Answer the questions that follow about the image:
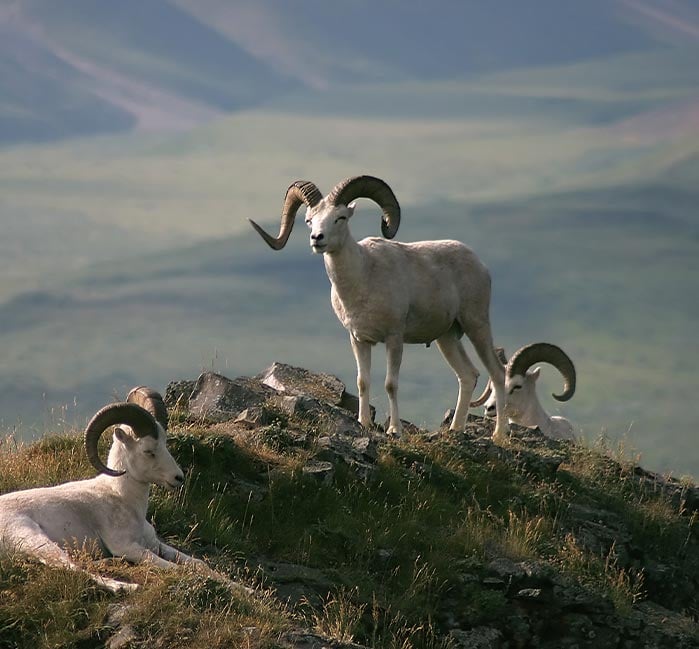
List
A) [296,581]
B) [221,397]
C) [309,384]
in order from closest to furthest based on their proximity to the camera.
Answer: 1. [296,581]
2. [221,397]
3. [309,384]

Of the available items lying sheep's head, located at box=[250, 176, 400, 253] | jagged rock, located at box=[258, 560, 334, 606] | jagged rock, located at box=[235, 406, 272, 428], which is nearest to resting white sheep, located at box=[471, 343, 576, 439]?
lying sheep's head, located at box=[250, 176, 400, 253]

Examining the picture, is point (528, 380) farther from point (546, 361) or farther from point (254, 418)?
point (254, 418)

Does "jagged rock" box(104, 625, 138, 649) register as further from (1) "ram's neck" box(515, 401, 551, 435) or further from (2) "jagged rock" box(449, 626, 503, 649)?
(1) "ram's neck" box(515, 401, 551, 435)

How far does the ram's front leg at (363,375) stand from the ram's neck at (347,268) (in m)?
0.82

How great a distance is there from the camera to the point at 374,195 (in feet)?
65.8

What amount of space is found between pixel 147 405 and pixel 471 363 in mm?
8740

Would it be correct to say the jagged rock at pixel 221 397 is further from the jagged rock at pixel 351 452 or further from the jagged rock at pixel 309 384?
the jagged rock at pixel 309 384

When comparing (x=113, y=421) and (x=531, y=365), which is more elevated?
(x=531, y=365)

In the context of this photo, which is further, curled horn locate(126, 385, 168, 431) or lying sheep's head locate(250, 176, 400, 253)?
lying sheep's head locate(250, 176, 400, 253)

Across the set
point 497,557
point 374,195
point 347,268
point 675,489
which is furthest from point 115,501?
point 675,489

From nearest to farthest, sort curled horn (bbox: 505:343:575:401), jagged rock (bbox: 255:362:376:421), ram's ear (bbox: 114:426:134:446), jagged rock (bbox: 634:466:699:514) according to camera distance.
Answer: ram's ear (bbox: 114:426:134:446)
jagged rock (bbox: 634:466:699:514)
jagged rock (bbox: 255:362:376:421)
curled horn (bbox: 505:343:575:401)

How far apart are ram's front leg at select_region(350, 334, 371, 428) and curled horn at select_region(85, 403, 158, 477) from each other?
6845mm

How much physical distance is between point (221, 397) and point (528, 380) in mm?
7035

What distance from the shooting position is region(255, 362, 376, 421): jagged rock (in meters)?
22.0
